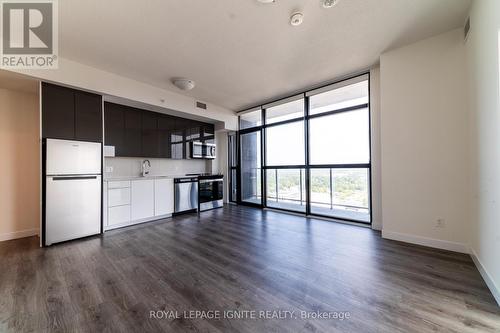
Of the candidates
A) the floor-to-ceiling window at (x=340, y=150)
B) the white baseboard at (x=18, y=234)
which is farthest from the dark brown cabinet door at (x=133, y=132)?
the floor-to-ceiling window at (x=340, y=150)

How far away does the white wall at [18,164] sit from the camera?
126 inches

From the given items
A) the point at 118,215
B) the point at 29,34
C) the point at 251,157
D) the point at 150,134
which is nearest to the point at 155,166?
the point at 150,134

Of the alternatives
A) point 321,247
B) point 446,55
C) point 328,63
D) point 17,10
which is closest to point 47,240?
point 17,10

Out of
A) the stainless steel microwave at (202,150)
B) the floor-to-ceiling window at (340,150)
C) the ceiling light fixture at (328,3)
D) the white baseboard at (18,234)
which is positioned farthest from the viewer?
the stainless steel microwave at (202,150)

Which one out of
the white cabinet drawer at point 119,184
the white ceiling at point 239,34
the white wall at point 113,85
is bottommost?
the white cabinet drawer at point 119,184

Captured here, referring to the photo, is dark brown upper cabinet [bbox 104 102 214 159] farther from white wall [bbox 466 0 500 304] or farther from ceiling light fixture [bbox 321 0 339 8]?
white wall [bbox 466 0 500 304]

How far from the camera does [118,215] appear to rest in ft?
11.9

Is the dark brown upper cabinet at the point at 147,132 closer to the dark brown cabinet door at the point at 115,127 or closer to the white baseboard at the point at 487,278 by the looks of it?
the dark brown cabinet door at the point at 115,127

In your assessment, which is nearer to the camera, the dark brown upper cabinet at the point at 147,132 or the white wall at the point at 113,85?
the white wall at the point at 113,85

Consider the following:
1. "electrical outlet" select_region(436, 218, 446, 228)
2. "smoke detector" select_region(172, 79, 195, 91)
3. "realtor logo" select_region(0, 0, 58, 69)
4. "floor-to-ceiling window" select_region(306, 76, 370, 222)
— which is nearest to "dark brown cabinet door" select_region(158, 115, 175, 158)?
"smoke detector" select_region(172, 79, 195, 91)

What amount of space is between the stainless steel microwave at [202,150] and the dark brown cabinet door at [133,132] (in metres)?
1.33

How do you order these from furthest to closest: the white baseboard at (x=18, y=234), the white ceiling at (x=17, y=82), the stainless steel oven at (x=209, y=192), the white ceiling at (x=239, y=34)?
the stainless steel oven at (x=209, y=192), the white baseboard at (x=18, y=234), the white ceiling at (x=17, y=82), the white ceiling at (x=239, y=34)

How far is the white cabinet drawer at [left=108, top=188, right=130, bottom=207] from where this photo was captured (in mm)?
3549

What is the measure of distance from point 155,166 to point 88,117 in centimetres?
176
